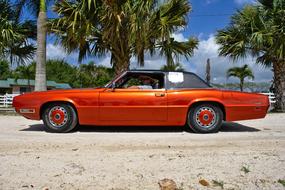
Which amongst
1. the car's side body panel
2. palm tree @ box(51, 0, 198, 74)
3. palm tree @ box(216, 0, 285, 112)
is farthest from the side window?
palm tree @ box(216, 0, 285, 112)

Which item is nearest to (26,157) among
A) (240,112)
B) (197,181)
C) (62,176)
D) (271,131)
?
(62,176)

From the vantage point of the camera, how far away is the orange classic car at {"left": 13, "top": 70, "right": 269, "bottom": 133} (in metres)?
7.65

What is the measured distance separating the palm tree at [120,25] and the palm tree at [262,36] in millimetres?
2319

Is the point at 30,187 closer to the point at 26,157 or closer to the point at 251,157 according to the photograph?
the point at 26,157

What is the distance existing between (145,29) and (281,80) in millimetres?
6533

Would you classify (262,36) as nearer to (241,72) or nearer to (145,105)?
(145,105)

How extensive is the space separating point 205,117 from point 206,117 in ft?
0.07

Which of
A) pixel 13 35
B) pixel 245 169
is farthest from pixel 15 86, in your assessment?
pixel 245 169

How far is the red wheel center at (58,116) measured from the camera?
7.84 metres

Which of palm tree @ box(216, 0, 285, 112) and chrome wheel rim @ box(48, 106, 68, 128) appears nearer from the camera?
chrome wheel rim @ box(48, 106, 68, 128)

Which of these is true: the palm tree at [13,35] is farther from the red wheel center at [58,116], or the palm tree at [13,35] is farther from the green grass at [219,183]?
the green grass at [219,183]

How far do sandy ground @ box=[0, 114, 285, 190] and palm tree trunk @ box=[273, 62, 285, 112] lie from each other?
329 inches

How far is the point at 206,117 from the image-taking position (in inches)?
307

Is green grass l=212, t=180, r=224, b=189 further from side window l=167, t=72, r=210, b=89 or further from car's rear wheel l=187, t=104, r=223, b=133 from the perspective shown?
side window l=167, t=72, r=210, b=89
